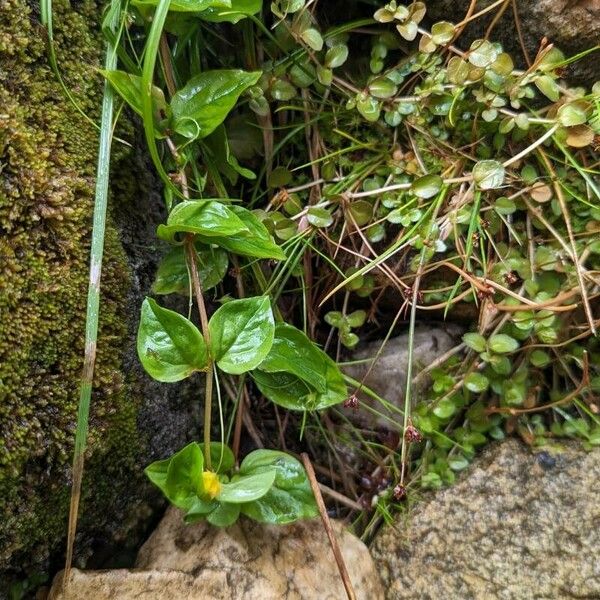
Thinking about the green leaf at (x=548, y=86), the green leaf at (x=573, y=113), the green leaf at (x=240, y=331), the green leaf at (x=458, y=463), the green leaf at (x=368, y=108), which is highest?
the green leaf at (x=368, y=108)

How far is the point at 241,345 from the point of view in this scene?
2.80 feet

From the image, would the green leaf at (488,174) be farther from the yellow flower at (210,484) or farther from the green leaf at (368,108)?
the yellow flower at (210,484)

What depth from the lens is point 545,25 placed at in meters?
1.01

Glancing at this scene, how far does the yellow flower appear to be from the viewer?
840mm

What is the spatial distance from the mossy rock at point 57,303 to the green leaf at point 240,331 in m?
0.16

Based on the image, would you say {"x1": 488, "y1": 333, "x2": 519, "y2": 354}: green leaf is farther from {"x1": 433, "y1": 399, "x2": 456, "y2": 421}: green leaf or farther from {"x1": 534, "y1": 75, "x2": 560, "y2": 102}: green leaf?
{"x1": 534, "y1": 75, "x2": 560, "y2": 102}: green leaf

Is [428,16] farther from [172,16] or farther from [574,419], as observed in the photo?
[574,419]

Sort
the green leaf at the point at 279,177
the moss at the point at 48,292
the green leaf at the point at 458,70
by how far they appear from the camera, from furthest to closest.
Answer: the green leaf at the point at 279,177 < the green leaf at the point at 458,70 < the moss at the point at 48,292

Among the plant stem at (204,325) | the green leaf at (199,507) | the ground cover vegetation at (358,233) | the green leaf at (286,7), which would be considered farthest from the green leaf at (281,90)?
the green leaf at (199,507)

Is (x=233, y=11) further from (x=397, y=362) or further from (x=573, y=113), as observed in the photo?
(x=397, y=362)

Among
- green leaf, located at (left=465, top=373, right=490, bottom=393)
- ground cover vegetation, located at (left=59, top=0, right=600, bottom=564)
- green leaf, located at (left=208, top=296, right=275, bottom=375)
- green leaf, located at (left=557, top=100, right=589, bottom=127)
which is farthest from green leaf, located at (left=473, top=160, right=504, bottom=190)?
green leaf, located at (left=208, top=296, right=275, bottom=375)

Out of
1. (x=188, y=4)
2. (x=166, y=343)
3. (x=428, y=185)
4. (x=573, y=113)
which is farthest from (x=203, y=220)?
(x=573, y=113)

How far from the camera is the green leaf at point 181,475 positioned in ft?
2.71

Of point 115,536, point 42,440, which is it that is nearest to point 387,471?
point 115,536
